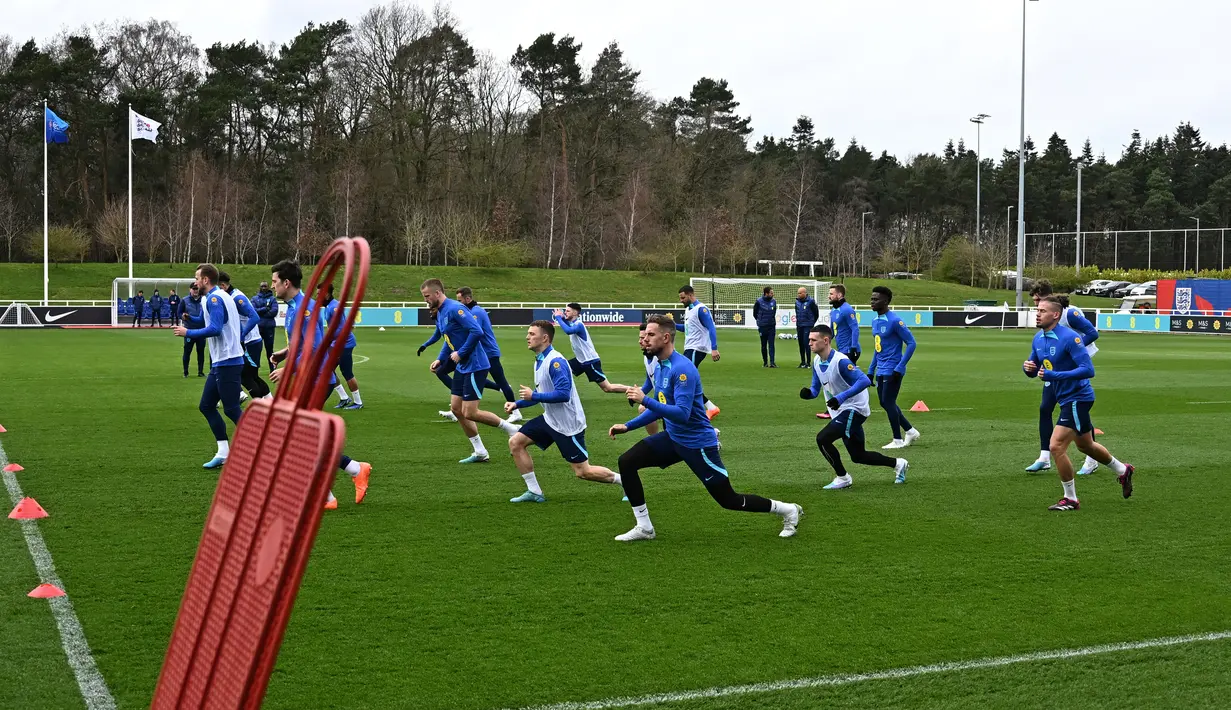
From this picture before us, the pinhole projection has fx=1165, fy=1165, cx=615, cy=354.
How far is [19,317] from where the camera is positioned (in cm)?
4453

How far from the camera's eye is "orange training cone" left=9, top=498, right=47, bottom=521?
358 inches

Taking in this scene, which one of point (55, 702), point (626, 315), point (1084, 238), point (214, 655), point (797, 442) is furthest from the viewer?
point (1084, 238)

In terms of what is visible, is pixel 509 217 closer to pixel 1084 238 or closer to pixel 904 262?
pixel 904 262

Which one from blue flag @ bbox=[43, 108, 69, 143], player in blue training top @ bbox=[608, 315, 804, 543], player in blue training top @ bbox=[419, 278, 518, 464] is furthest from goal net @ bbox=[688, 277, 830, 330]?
player in blue training top @ bbox=[608, 315, 804, 543]

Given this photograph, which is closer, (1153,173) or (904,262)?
(904,262)

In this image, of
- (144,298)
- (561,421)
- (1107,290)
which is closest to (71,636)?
(561,421)

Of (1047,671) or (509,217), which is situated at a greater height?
(509,217)

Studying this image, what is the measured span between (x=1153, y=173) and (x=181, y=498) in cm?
12708

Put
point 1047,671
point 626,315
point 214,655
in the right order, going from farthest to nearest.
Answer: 1. point 626,315
2. point 1047,671
3. point 214,655

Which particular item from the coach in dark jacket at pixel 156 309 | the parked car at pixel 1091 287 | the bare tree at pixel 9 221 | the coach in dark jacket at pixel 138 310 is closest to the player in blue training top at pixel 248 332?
the coach in dark jacket at pixel 156 309

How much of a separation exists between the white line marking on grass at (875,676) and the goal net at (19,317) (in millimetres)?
45190

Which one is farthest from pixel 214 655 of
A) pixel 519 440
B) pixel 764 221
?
pixel 764 221

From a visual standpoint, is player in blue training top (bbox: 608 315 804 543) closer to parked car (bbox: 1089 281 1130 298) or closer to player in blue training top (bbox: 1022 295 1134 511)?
player in blue training top (bbox: 1022 295 1134 511)

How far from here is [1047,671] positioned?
5.65m
